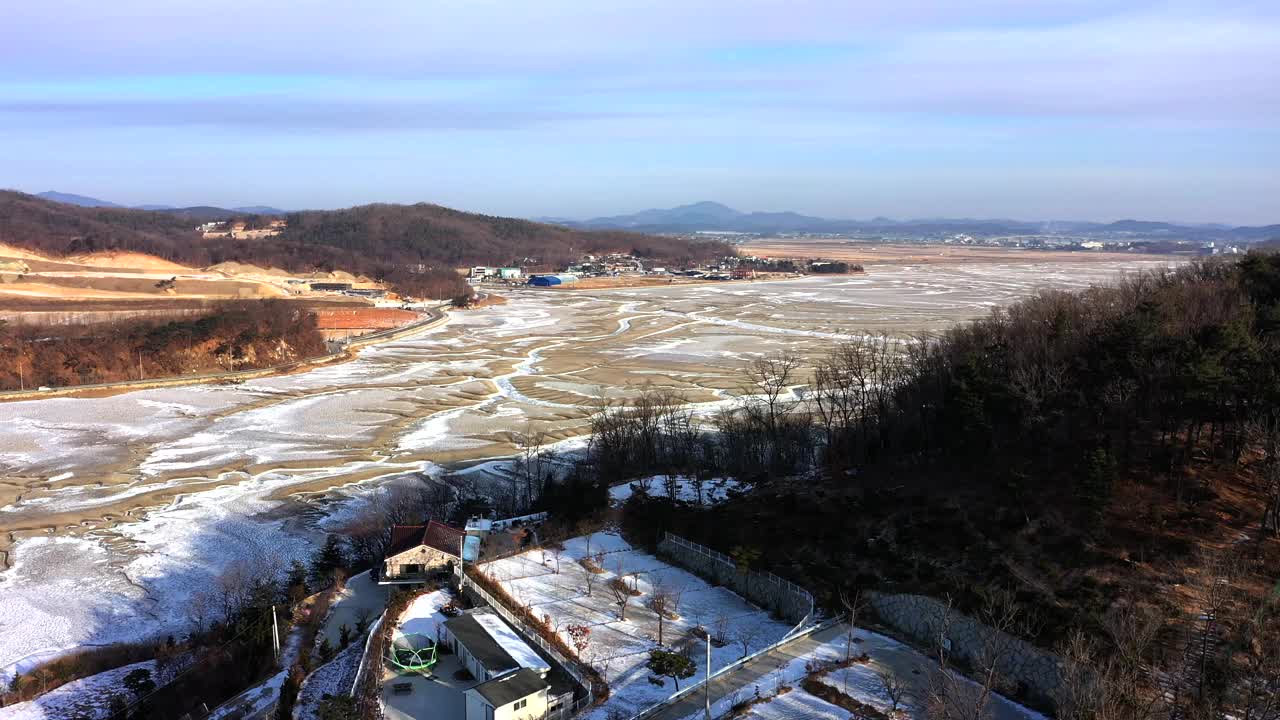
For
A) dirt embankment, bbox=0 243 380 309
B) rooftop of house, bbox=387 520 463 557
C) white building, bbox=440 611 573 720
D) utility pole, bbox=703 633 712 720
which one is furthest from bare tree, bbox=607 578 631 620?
dirt embankment, bbox=0 243 380 309

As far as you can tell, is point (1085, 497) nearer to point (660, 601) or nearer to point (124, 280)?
point (660, 601)

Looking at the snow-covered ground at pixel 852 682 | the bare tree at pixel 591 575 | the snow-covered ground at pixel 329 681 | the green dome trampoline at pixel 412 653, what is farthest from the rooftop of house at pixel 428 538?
the snow-covered ground at pixel 852 682

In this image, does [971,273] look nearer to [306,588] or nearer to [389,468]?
[389,468]

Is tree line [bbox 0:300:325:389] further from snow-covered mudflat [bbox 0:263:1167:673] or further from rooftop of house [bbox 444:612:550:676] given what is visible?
rooftop of house [bbox 444:612:550:676]

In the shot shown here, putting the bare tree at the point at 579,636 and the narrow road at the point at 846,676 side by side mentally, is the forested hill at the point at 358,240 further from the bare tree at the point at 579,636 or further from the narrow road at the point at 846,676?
the narrow road at the point at 846,676

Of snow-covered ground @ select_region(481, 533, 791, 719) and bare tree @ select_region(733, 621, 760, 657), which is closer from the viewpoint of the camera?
snow-covered ground @ select_region(481, 533, 791, 719)

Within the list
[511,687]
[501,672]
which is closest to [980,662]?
[511,687]
